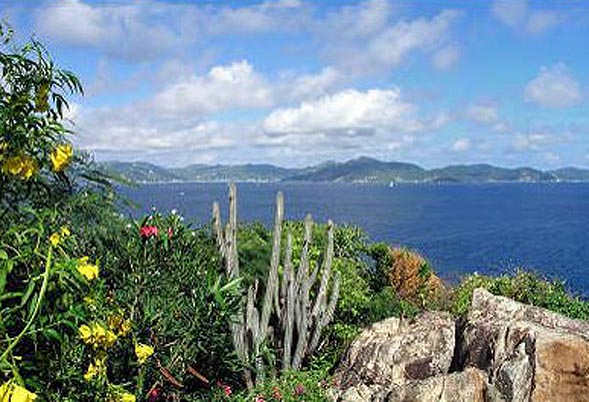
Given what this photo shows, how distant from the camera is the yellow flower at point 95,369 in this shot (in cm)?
349

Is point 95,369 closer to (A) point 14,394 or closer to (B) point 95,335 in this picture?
(B) point 95,335

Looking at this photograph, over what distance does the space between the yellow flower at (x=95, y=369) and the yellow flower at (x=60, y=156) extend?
1062mm

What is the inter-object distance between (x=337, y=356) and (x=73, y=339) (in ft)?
26.8

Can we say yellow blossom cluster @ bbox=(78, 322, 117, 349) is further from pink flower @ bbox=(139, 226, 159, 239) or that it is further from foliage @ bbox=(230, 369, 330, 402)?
foliage @ bbox=(230, 369, 330, 402)

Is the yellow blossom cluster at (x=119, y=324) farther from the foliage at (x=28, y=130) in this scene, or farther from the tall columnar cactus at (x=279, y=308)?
the tall columnar cactus at (x=279, y=308)

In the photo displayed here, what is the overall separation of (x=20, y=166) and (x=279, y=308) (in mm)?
7931

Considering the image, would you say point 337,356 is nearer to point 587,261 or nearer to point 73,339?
point 73,339

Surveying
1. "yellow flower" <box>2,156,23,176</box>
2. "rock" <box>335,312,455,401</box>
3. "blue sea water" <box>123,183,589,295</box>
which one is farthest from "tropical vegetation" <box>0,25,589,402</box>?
"blue sea water" <box>123,183,589,295</box>

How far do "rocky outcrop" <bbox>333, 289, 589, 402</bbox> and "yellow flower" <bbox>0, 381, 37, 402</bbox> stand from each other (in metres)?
5.19

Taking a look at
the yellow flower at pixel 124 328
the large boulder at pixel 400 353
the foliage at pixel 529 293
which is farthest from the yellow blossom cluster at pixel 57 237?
the foliage at pixel 529 293

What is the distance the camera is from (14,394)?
2.28 meters

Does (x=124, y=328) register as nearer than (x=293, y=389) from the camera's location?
Yes

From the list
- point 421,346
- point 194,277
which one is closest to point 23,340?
point 194,277

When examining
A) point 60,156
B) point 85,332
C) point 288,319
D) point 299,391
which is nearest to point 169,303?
point 85,332
